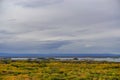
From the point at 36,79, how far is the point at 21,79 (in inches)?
101

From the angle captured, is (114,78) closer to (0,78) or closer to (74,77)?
(74,77)

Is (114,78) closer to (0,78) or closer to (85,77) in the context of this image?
(85,77)

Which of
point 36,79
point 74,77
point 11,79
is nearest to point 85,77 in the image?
point 74,77

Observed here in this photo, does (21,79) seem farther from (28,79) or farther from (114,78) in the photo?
(114,78)

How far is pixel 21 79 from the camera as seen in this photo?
3766 cm

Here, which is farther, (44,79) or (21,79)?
(44,79)

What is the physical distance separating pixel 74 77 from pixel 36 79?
6339 mm

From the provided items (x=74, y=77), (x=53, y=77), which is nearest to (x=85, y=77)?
(x=74, y=77)

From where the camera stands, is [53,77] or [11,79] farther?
[53,77]

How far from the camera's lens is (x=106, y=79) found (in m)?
41.4

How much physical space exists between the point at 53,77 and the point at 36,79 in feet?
13.6

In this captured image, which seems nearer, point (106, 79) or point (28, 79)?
point (28, 79)

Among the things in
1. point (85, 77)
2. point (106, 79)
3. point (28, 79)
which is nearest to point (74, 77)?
point (85, 77)

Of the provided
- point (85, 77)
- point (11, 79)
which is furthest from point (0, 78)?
point (85, 77)
